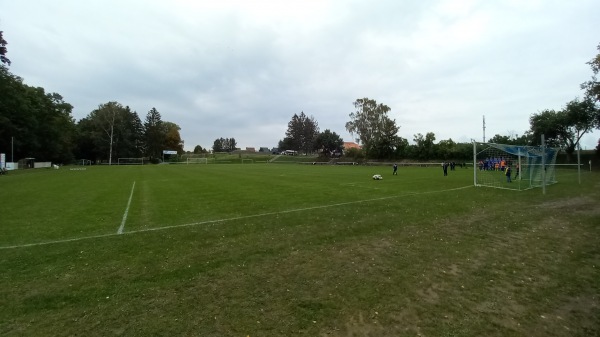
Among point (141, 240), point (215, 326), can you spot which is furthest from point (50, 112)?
point (215, 326)

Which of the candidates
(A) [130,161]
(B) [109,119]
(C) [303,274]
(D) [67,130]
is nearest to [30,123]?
(D) [67,130]

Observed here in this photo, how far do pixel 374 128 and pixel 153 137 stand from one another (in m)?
73.9

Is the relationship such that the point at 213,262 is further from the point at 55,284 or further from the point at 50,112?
the point at 50,112

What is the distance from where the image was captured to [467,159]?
63.9 metres

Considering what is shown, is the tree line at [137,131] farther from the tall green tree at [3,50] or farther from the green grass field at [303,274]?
the green grass field at [303,274]

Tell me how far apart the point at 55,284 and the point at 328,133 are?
10173 centimetres

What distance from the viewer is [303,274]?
5.84 meters

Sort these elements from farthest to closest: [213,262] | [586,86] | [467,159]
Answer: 1. [467,159]
2. [586,86]
3. [213,262]

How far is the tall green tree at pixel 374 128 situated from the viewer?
77419mm

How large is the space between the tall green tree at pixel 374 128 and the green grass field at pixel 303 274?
67.2 meters

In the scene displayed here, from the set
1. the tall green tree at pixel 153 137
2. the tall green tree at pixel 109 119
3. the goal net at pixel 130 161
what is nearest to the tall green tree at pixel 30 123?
the tall green tree at pixel 109 119

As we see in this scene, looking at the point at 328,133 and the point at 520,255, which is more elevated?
the point at 328,133

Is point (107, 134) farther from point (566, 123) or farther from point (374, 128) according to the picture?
point (566, 123)

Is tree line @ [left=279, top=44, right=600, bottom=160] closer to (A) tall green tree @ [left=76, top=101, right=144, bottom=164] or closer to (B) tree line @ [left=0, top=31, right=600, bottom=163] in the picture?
(B) tree line @ [left=0, top=31, right=600, bottom=163]
